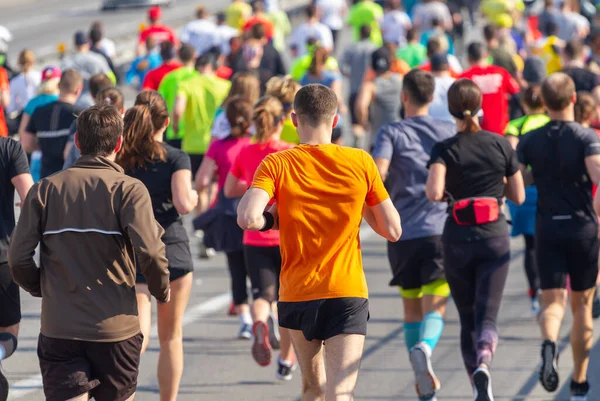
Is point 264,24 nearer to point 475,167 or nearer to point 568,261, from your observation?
point 568,261

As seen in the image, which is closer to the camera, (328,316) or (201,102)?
(328,316)

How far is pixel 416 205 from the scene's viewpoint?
8.28 m

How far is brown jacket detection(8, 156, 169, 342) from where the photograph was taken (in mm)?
5688

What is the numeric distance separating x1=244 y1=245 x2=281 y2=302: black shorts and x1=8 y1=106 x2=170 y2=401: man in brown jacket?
9.93ft

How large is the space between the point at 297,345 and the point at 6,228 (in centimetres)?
210

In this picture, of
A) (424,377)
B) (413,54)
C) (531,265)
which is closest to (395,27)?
(413,54)

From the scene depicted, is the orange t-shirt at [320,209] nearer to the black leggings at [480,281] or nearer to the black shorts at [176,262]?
the black shorts at [176,262]

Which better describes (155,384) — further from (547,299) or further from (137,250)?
(137,250)

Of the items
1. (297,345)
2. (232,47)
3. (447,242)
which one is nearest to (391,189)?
(447,242)

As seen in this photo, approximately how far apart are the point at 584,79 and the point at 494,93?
97cm

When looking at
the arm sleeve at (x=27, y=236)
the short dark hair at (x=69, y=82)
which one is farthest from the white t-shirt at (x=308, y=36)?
the arm sleeve at (x=27, y=236)

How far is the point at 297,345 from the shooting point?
619 centimetres

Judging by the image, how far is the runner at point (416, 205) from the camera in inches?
322

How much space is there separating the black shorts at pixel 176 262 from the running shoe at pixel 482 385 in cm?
183
